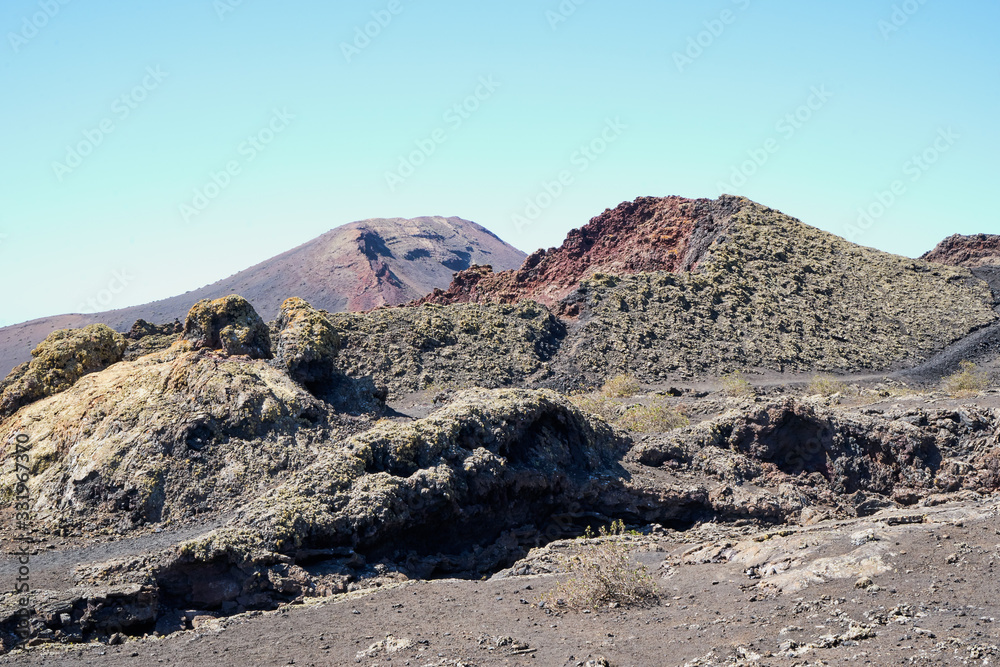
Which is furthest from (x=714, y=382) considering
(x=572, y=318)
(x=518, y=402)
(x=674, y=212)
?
(x=518, y=402)

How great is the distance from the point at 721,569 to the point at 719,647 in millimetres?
3535

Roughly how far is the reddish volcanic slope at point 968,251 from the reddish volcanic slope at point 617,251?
15.3 m

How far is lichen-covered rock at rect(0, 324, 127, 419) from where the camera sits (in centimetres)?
1958

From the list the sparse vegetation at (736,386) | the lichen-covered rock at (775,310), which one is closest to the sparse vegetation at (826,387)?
the sparse vegetation at (736,386)

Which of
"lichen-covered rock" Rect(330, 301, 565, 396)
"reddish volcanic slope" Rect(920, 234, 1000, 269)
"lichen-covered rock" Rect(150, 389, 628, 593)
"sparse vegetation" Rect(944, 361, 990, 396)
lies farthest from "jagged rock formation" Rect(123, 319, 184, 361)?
"reddish volcanic slope" Rect(920, 234, 1000, 269)

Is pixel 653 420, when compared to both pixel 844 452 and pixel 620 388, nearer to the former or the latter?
pixel 844 452

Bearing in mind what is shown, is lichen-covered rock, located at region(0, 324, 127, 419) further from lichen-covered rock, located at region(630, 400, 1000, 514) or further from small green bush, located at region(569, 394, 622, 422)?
lichen-covered rock, located at region(630, 400, 1000, 514)

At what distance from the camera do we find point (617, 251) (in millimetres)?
51656

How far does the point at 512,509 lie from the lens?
51.2ft

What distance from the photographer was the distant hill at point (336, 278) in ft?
280

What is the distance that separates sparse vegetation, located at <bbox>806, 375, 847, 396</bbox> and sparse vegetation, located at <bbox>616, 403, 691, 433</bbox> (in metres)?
11.1

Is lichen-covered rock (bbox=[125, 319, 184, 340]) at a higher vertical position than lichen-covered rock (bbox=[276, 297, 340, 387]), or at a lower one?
higher

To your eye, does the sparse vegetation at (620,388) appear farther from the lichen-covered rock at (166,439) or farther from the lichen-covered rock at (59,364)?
the lichen-covered rock at (59,364)

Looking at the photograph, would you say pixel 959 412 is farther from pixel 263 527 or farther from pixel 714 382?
pixel 714 382
